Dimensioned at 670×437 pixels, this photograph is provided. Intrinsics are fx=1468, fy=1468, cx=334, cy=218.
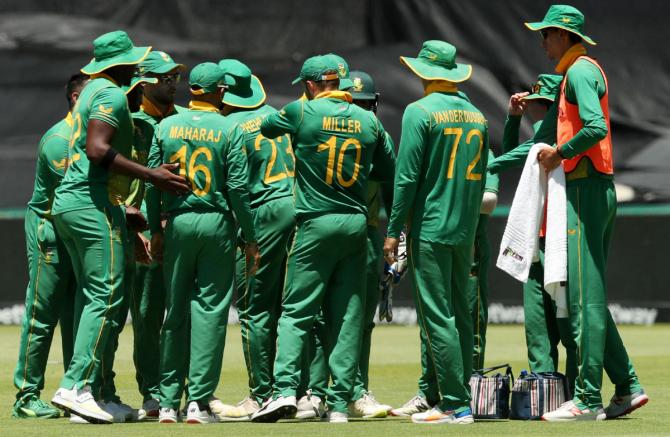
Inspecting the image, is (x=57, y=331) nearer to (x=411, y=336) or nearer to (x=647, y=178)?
(x=411, y=336)

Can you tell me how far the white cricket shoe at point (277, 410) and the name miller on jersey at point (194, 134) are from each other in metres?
1.54

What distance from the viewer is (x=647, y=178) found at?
18219 mm

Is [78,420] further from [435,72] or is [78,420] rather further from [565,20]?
[565,20]

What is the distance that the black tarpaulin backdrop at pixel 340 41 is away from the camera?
61.1 feet

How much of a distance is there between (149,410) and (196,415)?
2.11 ft

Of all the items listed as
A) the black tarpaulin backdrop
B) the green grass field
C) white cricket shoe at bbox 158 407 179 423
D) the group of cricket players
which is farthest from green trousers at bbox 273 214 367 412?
the black tarpaulin backdrop

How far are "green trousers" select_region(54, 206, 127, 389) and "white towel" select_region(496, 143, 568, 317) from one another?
213cm

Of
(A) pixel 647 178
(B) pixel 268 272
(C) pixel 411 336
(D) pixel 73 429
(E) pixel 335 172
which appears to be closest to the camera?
(D) pixel 73 429

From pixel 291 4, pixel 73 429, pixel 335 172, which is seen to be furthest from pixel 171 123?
pixel 291 4

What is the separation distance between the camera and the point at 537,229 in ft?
27.3

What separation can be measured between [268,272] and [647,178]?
10241 millimetres

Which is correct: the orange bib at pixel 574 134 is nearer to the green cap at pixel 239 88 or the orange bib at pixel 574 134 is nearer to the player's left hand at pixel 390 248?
the player's left hand at pixel 390 248

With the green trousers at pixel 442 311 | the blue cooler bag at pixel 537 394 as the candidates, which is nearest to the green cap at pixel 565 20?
the green trousers at pixel 442 311

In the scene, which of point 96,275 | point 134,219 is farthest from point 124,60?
point 96,275
